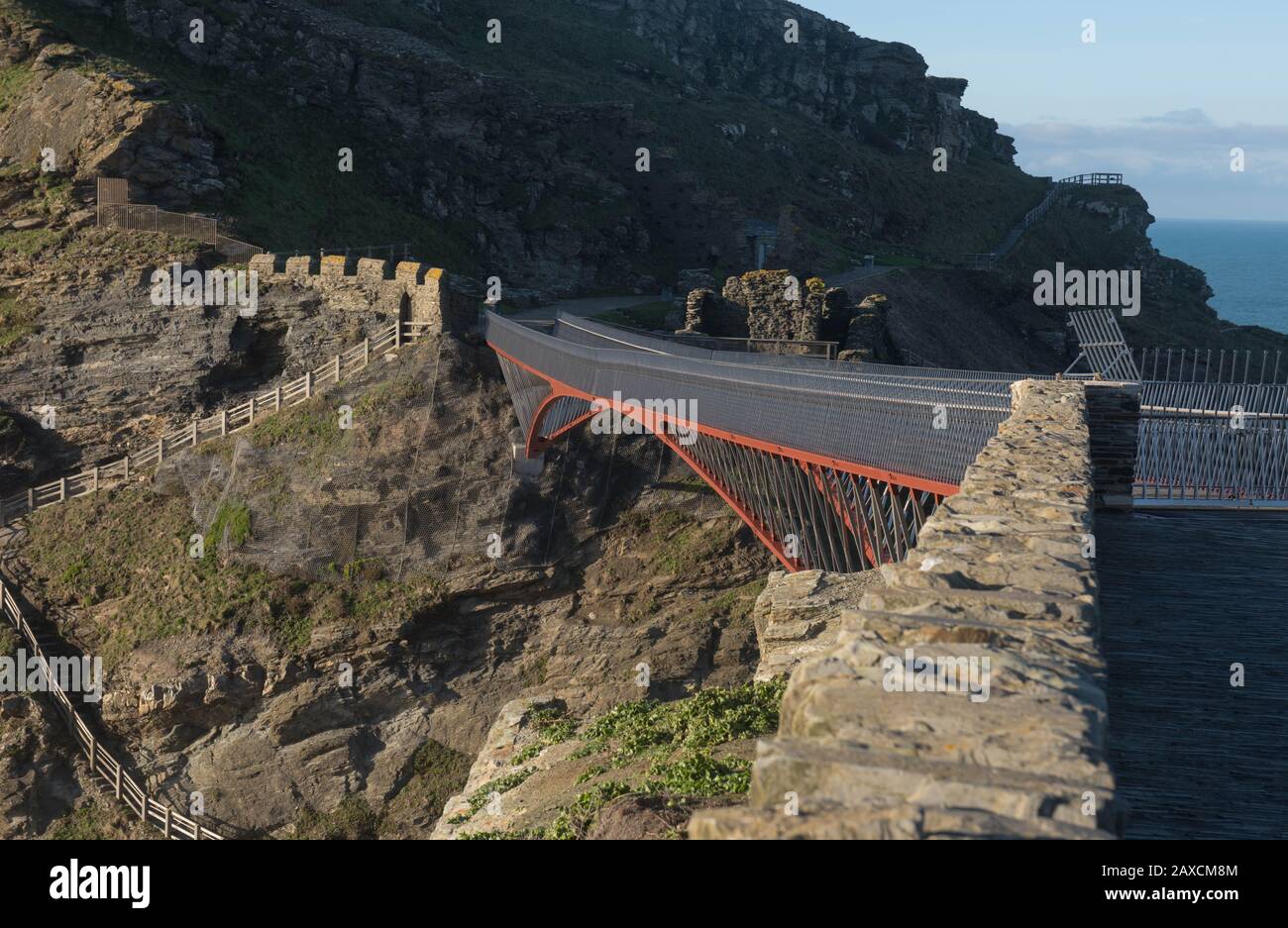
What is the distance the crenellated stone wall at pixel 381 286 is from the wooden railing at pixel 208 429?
0.58 meters

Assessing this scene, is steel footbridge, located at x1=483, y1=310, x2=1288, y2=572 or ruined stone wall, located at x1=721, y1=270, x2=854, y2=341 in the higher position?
ruined stone wall, located at x1=721, y1=270, x2=854, y2=341

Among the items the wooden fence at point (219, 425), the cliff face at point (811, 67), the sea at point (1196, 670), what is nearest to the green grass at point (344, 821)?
the wooden fence at point (219, 425)

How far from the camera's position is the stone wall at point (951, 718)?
161 inches

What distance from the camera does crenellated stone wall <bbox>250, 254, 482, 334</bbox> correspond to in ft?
117

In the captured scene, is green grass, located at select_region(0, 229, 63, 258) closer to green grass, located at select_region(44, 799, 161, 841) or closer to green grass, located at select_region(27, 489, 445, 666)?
green grass, located at select_region(27, 489, 445, 666)

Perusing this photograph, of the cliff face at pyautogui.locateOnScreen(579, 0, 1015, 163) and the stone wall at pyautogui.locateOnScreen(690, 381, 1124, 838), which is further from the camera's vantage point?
the cliff face at pyautogui.locateOnScreen(579, 0, 1015, 163)

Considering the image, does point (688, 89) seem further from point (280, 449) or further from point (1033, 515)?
point (1033, 515)

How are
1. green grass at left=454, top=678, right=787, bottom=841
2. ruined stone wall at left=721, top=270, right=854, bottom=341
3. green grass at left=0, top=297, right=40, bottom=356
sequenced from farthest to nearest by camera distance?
1. green grass at left=0, top=297, right=40, bottom=356
2. ruined stone wall at left=721, top=270, right=854, bottom=341
3. green grass at left=454, top=678, right=787, bottom=841

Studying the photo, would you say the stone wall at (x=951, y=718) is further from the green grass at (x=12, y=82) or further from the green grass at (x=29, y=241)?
the green grass at (x=12, y=82)

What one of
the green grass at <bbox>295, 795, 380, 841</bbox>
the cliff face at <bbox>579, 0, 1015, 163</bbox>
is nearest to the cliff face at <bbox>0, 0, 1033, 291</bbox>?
the cliff face at <bbox>579, 0, 1015, 163</bbox>

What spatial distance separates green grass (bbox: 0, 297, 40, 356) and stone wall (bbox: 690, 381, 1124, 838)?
36.0m

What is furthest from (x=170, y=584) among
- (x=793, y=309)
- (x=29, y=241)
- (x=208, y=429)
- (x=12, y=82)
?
(x=12, y=82)

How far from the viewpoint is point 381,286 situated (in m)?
36.7

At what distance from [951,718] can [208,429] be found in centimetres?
3416
